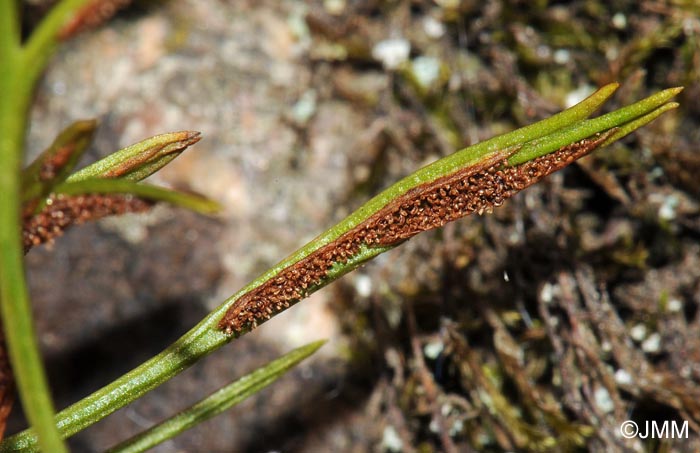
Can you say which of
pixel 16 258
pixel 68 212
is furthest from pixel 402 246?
pixel 16 258

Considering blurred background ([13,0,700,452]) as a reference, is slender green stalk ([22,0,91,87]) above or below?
above

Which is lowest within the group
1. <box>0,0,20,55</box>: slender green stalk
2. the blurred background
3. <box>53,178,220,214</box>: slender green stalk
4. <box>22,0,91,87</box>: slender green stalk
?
the blurred background

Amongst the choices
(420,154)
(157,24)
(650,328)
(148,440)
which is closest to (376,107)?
(420,154)

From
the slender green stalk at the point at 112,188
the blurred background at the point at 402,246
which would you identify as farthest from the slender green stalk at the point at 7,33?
the blurred background at the point at 402,246

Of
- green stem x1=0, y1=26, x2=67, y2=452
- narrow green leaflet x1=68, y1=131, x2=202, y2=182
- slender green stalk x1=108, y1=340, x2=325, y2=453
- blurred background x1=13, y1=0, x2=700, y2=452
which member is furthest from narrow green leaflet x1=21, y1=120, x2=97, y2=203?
blurred background x1=13, y1=0, x2=700, y2=452

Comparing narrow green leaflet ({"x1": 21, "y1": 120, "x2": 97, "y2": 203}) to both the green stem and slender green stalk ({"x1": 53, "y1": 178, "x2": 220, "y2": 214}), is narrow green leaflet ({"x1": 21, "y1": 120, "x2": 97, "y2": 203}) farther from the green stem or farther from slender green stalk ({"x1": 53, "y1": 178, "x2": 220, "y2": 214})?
the green stem

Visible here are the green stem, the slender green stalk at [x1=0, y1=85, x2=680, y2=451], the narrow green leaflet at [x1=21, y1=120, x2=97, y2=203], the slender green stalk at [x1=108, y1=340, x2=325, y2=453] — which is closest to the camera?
the green stem

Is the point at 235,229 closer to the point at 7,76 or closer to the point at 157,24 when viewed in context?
the point at 157,24
